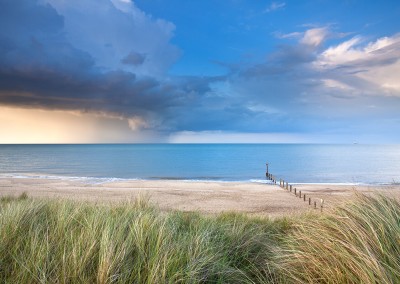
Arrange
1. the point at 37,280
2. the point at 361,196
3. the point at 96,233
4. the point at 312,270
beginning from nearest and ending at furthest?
1. the point at 37,280
2. the point at 312,270
3. the point at 96,233
4. the point at 361,196

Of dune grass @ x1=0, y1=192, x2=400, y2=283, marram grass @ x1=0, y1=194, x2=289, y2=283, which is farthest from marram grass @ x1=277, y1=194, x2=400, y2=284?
marram grass @ x1=0, y1=194, x2=289, y2=283

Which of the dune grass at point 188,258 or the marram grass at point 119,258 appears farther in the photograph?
the marram grass at point 119,258

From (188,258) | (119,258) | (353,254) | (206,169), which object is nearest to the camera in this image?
(353,254)

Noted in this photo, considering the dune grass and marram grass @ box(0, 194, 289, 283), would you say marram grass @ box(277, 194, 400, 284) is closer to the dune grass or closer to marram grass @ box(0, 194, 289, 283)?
the dune grass

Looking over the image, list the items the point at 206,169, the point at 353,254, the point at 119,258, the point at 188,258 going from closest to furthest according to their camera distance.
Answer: the point at 353,254
the point at 119,258
the point at 188,258
the point at 206,169

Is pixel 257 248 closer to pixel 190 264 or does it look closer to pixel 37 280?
pixel 190 264

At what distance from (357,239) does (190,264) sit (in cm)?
210

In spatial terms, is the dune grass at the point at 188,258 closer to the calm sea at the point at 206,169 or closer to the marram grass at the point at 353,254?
the marram grass at the point at 353,254

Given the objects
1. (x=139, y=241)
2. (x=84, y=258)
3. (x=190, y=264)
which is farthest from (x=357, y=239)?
(x=84, y=258)

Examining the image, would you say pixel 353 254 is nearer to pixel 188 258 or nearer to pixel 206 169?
pixel 188 258

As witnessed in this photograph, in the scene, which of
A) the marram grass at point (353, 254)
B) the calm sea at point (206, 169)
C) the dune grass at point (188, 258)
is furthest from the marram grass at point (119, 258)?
the calm sea at point (206, 169)

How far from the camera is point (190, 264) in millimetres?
3488

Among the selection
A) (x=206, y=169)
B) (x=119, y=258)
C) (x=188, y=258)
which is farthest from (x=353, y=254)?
(x=206, y=169)

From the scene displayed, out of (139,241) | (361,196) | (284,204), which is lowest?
(284,204)
